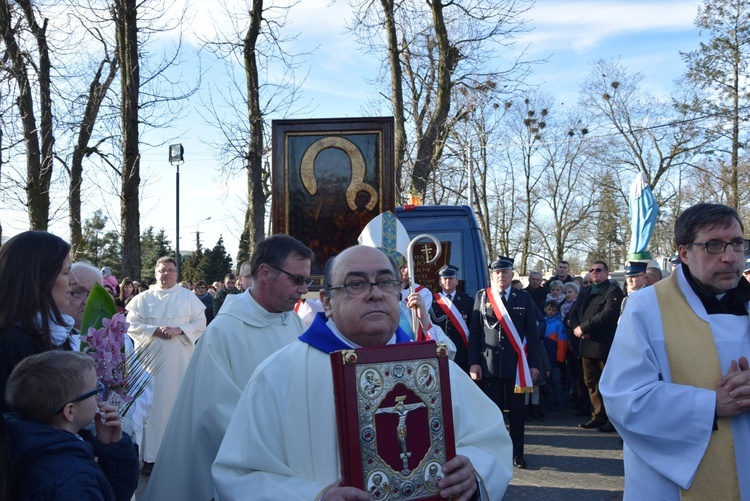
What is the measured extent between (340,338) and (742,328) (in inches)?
80.2

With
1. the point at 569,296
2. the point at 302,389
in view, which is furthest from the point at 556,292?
the point at 302,389

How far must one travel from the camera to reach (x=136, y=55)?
13.9m

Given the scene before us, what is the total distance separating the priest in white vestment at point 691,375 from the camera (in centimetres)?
335

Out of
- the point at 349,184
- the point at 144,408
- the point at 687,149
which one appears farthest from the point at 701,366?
the point at 687,149

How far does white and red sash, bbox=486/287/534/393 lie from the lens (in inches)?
312

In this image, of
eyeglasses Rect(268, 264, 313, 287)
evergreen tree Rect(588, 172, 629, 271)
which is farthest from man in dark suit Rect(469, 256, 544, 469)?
evergreen tree Rect(588, 172, 629, 271)

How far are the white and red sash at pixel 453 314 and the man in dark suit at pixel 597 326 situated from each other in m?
1.50

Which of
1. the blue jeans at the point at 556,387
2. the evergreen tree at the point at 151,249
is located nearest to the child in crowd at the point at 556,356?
the blue jeans at the point at 556,387

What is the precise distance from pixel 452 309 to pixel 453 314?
0.08 meters

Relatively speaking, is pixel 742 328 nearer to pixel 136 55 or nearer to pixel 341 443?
pixel 341 443

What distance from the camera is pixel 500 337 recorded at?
809 cm

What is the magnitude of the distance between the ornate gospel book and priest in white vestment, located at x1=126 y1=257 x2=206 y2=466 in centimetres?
647

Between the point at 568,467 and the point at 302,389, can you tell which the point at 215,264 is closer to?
the point at 568,467

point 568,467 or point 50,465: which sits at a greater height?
point 50,465
